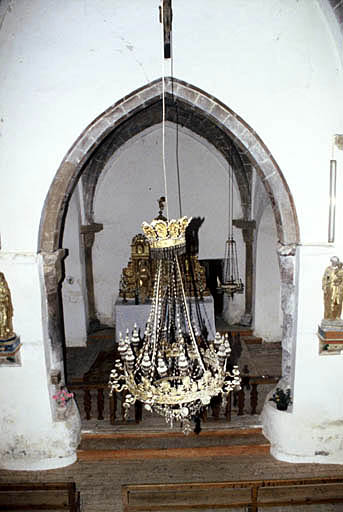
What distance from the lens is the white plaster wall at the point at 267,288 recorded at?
36.7ft

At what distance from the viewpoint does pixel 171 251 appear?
4.94m

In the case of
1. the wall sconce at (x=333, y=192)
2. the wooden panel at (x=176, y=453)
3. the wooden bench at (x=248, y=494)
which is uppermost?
the wall sconce at (x=333, y=192)

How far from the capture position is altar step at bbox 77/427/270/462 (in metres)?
7.18

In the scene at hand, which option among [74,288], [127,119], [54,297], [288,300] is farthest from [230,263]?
[127,119]

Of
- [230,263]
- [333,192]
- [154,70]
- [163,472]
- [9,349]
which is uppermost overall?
[154,70]

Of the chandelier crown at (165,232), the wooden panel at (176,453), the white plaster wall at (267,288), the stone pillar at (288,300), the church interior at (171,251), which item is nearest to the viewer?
the chandelier crown at (165,232)

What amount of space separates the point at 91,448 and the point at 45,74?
18.4 ft

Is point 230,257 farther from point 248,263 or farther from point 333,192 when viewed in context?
point 333,192

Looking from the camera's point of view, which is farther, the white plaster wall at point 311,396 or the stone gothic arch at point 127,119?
the white plaster wall at point 311,396

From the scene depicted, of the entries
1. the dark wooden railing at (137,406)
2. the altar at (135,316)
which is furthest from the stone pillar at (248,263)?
the dark wooden railing at (137,406)

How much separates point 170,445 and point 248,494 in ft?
6.13

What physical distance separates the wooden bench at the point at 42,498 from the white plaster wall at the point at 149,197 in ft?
22.3

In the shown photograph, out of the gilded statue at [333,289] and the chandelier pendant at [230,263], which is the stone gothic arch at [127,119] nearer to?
the gilded statue at [333,289]

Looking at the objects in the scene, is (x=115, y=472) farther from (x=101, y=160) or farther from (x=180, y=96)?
(x=101, y=160)
